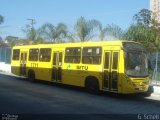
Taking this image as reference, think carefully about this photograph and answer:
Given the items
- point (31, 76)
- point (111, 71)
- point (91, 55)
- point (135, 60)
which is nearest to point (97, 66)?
point (91, 55)

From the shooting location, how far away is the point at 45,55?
24.5 meters

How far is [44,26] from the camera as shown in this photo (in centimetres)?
6141

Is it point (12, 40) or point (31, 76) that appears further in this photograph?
point (12, 40)

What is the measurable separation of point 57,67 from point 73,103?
7077 millimetres

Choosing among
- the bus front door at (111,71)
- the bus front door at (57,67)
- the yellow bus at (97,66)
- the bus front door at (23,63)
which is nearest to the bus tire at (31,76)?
the yellow bus at (97,66)

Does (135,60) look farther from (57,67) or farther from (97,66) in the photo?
(57,67)

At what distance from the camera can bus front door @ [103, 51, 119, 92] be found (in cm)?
1830

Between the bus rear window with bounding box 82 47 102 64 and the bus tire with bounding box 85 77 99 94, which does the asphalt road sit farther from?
the bus rear window with bounding box 82 47 102 64

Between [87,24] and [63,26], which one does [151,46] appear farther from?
[63,26]

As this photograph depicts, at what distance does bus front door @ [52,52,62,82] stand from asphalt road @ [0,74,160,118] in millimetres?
2643

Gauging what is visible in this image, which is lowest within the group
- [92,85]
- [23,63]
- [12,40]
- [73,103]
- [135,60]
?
[73,103]

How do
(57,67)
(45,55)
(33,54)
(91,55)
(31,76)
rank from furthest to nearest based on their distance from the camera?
(33,54)
(31,76)
(45,55)
(57,67)
(91,55)

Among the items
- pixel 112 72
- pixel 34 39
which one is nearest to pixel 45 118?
pixel 112 72

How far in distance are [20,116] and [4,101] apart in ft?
11.7
